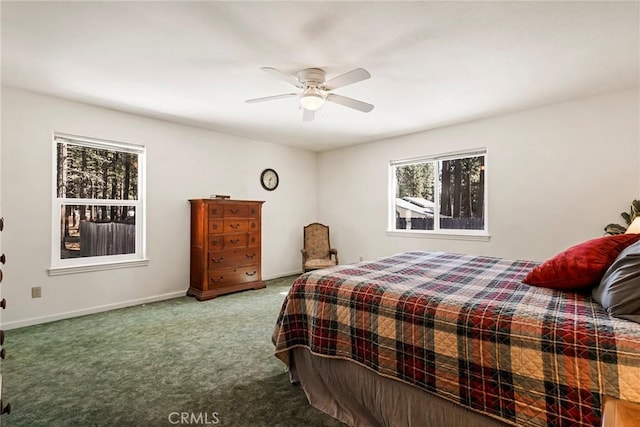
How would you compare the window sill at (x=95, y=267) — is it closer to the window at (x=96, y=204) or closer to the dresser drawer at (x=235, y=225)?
the window at (x=96, y=204)

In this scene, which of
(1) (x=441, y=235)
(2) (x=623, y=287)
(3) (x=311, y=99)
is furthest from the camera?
(1) (x=441, y=235)

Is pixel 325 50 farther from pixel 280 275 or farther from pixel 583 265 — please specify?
pixel 280 275

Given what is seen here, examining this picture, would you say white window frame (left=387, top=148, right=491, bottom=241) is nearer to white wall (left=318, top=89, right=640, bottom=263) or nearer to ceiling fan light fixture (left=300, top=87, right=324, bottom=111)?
white wall (left=318, top=89, right=640, bottom=263)

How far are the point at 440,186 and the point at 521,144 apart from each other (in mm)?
1150

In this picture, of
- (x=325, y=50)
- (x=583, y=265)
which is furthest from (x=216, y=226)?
(x=583, y=265)

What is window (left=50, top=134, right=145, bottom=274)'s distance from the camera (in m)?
3.43

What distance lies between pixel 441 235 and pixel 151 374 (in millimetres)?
A: 3767

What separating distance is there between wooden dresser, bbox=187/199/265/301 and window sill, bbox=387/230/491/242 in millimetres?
2158

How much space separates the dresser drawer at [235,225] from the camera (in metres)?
4.25

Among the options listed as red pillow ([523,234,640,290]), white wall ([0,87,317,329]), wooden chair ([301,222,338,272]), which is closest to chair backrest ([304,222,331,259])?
wooden chair ([301,222,338,272])

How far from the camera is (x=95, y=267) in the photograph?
140 inches

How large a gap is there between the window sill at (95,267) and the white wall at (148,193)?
5 centimetres

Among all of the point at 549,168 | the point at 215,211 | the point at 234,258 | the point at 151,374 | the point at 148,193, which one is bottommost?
the point at 151,374

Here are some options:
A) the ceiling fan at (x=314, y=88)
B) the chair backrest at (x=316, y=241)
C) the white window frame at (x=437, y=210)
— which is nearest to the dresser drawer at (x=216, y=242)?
the chair backrest at (x=316, y=241)
